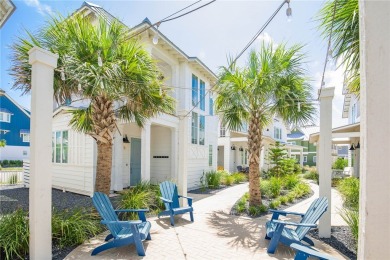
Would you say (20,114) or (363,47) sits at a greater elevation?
(20,114)

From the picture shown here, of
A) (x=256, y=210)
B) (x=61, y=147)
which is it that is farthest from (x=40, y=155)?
(x=61, y=147)

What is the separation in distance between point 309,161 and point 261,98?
36774 mm

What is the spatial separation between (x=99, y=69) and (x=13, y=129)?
106 feet

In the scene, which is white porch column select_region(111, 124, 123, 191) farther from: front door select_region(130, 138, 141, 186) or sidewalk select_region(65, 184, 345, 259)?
sidewalk select_region(65, 184, 345, 259)

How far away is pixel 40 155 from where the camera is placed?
3.87 m

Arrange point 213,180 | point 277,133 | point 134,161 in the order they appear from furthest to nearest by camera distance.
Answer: point 277,133 < point 213,180 < point 134,161

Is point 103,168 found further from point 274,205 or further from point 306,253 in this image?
point 274,205

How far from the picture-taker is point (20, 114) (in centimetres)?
3119

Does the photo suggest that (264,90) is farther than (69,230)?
Yes

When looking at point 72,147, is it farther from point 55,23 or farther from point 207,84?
point 207,84

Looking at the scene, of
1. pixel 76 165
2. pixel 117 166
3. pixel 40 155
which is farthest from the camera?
pixel 76 165

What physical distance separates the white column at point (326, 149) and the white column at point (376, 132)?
3737mm

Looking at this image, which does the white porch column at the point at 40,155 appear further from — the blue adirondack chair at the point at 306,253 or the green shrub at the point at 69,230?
the blue adirondack chair at the point at 306,253

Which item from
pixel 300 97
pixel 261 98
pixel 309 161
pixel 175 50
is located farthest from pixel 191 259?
pixel 309 161
